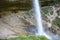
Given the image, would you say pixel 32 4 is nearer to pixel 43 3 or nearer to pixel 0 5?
pixel 43 3

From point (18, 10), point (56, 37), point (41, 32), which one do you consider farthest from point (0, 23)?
point (56, 37)

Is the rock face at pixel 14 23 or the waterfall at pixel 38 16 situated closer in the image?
the rock face at pixel 14 23

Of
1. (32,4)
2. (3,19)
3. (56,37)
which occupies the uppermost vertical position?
(32,4)

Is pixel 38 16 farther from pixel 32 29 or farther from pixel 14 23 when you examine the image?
pixel 14 23

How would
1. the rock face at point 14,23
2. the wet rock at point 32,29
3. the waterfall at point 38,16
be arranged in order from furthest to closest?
the waterfall at point 38,16
the wet rock at point 32,29
the rock face at point 14,23

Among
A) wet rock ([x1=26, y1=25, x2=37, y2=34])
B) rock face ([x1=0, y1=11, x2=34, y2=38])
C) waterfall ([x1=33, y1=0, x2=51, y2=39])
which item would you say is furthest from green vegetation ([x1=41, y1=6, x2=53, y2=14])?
wet rock ([x1=26, y1=25, x2=37, y2=34])

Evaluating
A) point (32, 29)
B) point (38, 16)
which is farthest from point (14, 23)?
point (38, 16)

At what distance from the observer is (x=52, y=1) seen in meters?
8.48

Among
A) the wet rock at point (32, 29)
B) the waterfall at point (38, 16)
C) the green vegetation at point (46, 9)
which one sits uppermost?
the green vegetation at point (46, 9)

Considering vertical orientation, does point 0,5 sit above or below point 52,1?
below

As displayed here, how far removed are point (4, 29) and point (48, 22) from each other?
1549mm

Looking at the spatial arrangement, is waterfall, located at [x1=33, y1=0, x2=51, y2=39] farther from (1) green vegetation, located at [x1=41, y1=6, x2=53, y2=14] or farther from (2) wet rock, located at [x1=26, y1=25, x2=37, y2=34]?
(1) green vegetation, located at [x1=41, y1=6, x2=53, y2=14]

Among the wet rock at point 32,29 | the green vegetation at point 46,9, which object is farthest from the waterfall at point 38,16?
the green vegetation at point 46,9

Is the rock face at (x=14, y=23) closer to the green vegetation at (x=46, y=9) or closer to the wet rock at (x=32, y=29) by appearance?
the wet rock at (x=32, y=29)
